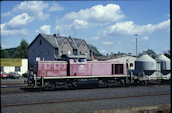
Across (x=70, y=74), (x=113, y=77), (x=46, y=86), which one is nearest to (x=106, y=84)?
(x=113, y=77)

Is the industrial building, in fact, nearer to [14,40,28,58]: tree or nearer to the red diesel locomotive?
the red diesel locomotive

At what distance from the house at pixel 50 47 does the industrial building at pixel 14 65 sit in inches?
128

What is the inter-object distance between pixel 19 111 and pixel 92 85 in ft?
39.7

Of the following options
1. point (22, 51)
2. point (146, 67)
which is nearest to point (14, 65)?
point (146, 67)

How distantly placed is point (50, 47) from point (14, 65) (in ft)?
31.4

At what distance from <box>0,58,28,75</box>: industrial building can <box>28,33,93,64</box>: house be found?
325 centimetres

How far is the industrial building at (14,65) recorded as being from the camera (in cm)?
4826

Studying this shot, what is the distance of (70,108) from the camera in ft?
37.5

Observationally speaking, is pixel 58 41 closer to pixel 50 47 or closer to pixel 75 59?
pixel 50 47

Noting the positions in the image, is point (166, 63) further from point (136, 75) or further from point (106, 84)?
point (106, 84)

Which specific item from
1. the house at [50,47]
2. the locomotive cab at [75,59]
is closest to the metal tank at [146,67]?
the locomotive cab at [75,59]

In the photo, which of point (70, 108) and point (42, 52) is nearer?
point (70, 108)

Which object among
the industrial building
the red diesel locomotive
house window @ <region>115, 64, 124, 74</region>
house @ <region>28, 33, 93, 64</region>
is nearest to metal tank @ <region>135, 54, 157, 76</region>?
the red diesel locomotive

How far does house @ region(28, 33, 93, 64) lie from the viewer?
51.0 meters
